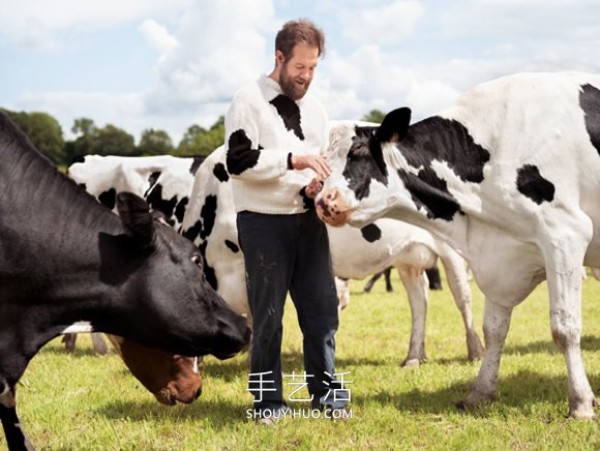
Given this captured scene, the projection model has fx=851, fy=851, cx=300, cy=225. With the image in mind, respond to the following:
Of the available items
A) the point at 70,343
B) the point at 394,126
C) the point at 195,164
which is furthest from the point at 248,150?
the point at 70,343

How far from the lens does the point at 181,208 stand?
31.1 feet

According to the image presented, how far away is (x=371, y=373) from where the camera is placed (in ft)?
25.4

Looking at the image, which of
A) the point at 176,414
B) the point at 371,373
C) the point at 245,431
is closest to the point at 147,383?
the point at 245,431

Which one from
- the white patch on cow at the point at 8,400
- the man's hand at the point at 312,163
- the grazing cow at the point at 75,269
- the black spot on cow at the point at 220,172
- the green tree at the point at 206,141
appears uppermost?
the green tree at the point at 206,141

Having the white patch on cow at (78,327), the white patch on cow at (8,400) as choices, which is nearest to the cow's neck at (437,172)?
the white patch on cow at (78,327)

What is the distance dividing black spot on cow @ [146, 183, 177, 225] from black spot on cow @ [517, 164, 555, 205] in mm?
4820

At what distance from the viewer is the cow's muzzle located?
5.42 m

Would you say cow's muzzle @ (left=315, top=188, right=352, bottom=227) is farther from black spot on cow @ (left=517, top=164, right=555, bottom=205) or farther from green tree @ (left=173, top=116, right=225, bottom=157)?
green tree @ (left=173, top=116, right=225, bottom=157)

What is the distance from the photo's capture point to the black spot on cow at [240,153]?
5254 mm

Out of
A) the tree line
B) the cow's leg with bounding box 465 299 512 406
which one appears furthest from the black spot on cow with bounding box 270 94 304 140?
the tree line

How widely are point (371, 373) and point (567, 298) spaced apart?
258 centimetres

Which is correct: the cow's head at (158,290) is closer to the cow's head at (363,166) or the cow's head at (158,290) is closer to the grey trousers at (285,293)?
the grey trousers at (285,293)

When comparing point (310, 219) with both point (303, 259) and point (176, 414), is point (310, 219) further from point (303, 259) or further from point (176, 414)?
point (176, 414)

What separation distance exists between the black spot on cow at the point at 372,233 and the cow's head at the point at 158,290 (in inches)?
160
